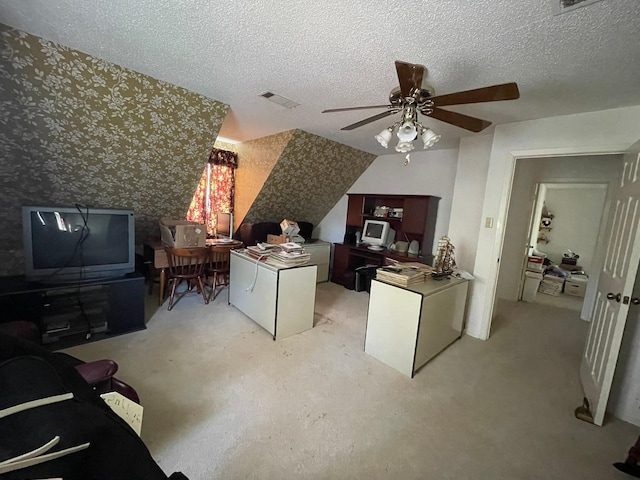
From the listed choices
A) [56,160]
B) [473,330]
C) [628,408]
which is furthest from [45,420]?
[473,330]

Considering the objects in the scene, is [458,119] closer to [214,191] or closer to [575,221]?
[214,191]

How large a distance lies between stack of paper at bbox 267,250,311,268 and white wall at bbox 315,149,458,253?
7.86 ft

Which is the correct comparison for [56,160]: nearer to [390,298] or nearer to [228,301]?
[228,301]

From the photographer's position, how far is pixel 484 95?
1.36 metres

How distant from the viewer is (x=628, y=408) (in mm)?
1771

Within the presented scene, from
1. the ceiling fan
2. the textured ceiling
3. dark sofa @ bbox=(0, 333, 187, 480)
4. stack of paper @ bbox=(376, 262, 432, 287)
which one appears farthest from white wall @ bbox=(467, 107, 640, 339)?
dark sofa @ bbox=(0, 333, 187, 480)

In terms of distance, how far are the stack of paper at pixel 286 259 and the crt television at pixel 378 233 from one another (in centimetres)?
187

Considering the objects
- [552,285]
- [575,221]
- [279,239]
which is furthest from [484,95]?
[575,221]

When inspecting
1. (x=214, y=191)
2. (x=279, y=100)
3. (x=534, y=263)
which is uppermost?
(x=279, y=100)

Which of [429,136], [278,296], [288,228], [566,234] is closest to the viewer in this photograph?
[429,136]

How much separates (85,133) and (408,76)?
272 centimetres

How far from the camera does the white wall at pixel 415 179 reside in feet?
12.3

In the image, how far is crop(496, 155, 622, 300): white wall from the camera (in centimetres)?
338

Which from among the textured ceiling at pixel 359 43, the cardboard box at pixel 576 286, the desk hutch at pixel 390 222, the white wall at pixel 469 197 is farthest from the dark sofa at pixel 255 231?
the cardboard box at pixel 576 286
